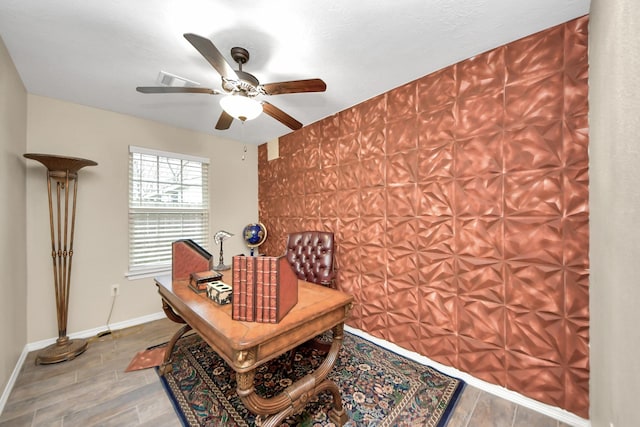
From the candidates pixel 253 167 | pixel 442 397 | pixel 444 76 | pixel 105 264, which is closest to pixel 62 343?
pixel 105 264

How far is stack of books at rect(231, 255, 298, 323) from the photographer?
1.21 metres

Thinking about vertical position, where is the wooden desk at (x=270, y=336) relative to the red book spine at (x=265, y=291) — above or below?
below

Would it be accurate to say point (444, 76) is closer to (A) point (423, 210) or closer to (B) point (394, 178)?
(B) point (394, 178)

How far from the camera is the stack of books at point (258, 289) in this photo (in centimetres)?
121

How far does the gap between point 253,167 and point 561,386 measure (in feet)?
13.8

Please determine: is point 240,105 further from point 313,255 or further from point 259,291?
point 313,255

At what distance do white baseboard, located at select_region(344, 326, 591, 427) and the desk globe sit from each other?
235 cm

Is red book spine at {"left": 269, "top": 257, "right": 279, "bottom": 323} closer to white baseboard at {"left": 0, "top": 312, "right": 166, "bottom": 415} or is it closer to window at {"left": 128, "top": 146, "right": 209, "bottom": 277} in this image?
white baseboard at {"left": 0, "top": 312, "right": 166, "bottom": 415}

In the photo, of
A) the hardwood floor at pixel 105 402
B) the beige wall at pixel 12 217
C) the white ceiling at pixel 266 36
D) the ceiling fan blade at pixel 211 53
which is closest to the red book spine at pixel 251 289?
Answer: the hardwood floor at pixel 105 402

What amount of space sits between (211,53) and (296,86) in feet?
1.74

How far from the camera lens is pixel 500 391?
5.42ft

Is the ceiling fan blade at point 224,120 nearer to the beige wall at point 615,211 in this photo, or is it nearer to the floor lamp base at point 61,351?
the beige wall at point 615,211

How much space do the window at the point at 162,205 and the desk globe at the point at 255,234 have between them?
601 mm

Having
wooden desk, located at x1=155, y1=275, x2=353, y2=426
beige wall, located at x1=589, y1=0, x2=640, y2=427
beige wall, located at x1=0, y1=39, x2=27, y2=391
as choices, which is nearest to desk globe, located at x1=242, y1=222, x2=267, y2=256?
wooden desk, located at x1=155, y1=275, x2=353, y2=426
